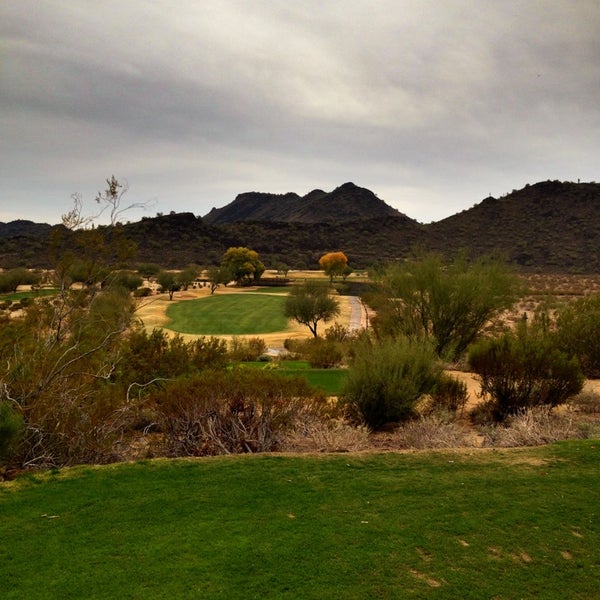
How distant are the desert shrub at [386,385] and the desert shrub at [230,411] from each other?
1.50 meters

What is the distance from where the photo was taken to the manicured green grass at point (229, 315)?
1927 inches

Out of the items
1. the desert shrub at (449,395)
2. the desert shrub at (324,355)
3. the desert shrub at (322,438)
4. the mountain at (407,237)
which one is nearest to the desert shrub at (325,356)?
the desert shrub at (324,355)

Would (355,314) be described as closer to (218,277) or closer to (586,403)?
(218,277)

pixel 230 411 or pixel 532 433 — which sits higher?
pixel 230 411

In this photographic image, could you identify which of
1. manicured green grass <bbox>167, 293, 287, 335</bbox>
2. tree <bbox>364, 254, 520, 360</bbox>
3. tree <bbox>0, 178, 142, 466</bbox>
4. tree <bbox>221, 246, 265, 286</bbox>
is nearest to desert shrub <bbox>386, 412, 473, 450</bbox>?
tree <bbox>0, 178, 142, 466</bbox>

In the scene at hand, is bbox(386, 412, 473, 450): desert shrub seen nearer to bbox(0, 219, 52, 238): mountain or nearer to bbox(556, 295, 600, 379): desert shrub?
bbox(556, 295, 600, 379): desert shrub

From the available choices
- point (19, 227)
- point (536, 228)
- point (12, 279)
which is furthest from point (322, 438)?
point (19, 227)

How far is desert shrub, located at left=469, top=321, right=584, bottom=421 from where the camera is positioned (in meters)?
13.1

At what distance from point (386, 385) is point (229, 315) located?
45.2 metres

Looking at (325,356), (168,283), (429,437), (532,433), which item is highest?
(168,283)

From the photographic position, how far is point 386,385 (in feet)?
41.0

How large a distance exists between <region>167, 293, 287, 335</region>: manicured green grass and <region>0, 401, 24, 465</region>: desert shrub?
3844 centimetres

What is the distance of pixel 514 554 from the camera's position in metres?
5.23

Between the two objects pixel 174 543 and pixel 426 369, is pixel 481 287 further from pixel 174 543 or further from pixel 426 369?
pixel 174 543
